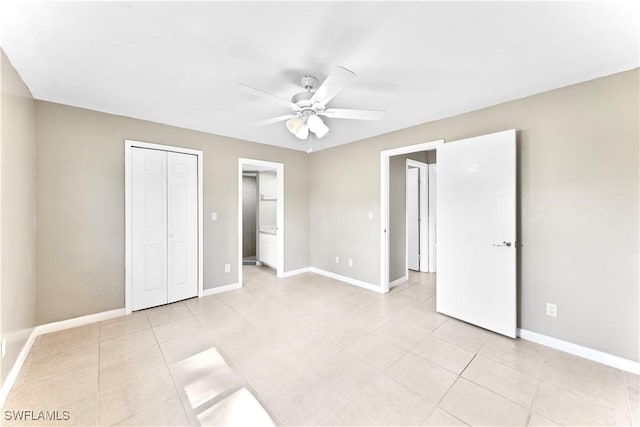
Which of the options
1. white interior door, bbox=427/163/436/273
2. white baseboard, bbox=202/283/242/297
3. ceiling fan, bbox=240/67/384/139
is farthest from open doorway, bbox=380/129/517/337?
white baseboard, bbox=202/283/242/297

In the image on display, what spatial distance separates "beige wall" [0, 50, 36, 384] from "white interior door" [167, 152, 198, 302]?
48.1 inches

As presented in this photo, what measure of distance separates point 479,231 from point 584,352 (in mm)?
1294

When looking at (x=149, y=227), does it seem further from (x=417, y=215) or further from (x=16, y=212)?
(x=417, y=215)

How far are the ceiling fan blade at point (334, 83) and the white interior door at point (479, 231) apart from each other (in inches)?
71.8

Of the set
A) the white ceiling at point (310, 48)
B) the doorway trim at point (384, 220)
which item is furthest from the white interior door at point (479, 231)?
the doorway trim at point (384, 220)

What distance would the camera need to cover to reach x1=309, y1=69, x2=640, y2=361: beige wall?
2.04m

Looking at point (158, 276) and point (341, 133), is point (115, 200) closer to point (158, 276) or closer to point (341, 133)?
point (158, 276)

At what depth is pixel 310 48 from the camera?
5.76 feet

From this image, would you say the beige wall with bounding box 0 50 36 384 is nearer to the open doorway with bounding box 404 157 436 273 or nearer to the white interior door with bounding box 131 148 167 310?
the white interior door with bounding box 131 148 167 310

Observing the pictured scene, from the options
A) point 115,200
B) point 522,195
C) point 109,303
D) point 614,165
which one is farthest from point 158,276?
point 614,165

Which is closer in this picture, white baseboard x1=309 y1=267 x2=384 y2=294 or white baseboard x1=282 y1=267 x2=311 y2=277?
white baseboard x1=309 y1=267 x2=384 y2=294

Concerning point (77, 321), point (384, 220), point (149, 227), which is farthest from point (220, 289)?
point (384, 220)

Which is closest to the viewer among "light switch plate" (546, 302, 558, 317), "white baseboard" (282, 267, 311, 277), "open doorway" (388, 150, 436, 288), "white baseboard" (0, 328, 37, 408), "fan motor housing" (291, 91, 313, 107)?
"white baseboard" (0, 328, 37, 408)

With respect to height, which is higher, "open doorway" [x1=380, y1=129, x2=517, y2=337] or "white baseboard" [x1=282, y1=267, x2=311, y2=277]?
"open doorway" [x1=380, y1=129, x2=517, y2=337]
